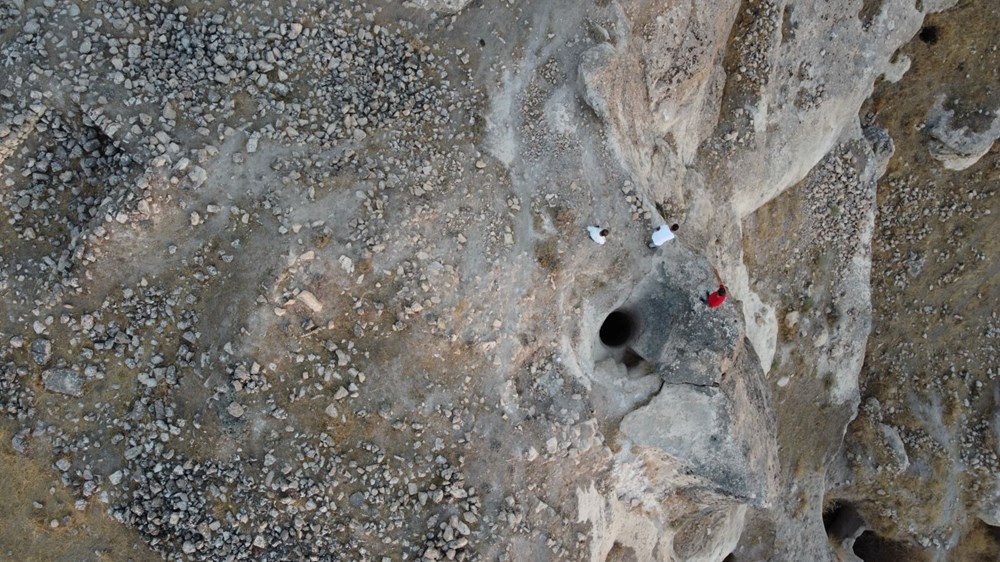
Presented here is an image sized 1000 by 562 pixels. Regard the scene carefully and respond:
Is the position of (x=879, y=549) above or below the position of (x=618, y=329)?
below

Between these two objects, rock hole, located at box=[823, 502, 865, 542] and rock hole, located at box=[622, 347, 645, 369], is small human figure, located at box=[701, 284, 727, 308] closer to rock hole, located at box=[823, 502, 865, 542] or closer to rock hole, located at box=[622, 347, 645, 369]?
rock hole, located at box=[622, 347, 645, 369]

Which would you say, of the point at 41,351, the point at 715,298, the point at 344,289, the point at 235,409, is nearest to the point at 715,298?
the point at 715,298

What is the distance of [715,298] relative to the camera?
1501 cm

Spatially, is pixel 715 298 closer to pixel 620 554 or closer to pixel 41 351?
pixel 620 554

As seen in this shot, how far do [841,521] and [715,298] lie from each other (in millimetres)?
18335

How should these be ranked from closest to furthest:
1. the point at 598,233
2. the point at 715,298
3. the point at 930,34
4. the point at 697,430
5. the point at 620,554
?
the point at 598,233 < the point at 715,298 < the point at 697,430 < the point at 620,554 < the point at 930,34

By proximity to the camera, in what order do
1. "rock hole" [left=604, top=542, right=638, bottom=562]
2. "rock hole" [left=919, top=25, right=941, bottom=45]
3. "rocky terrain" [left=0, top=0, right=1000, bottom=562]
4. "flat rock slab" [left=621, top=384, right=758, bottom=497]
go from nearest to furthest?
"rocky terrain" [left=0, top=0, right=1000, bottom=562] < "flat rock slab" [left=621, top=384, right=758, bottom=497] < "rock hole" [left=604, top=542, right=638, bottom=562] < "rock hole" [left=919, top=25, right=941, bottom=45]

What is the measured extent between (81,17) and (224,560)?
459 inches

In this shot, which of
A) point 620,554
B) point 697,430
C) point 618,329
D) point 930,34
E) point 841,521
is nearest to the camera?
point 697,430

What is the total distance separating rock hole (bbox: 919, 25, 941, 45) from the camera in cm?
2331

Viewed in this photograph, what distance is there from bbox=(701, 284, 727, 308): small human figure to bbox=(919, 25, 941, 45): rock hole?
50.8ft

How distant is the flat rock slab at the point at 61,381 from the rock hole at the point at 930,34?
27.7 metres

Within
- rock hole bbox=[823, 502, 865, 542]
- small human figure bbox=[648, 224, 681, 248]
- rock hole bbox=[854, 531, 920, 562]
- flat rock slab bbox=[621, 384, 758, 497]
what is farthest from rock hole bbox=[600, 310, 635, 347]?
rock hole bbox=[854, 531, 920, 562]

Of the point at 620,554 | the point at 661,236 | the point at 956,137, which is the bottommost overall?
the point at 620,554
